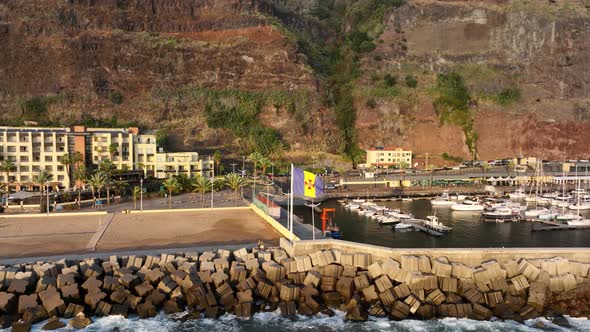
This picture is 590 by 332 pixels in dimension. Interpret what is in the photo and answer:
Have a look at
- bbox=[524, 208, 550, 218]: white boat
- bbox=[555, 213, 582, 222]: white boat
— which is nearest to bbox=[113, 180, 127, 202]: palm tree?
bbox=[524, 208, 550, 218]: white boat

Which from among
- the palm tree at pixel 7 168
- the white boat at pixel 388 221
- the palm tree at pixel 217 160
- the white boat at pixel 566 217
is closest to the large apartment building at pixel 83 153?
the palm tree at pixel 217 160

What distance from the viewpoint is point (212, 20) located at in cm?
14125

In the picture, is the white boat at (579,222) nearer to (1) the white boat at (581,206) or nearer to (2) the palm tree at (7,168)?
(1) the white boat at (581,206)

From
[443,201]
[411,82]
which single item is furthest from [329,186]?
[411,82]

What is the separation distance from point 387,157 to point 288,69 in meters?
36.2

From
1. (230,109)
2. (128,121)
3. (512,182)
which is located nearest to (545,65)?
(512,182)

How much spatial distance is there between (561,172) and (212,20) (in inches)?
3788

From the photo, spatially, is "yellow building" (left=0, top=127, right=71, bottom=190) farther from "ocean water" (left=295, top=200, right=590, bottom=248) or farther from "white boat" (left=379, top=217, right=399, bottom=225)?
"white boat" (left=379, top=217, right=399, bottom=225)

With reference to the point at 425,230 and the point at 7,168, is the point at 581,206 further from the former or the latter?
the point at 7,168

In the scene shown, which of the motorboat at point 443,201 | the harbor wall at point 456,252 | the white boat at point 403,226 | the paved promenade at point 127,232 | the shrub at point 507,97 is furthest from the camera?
the shrub at point 507,97

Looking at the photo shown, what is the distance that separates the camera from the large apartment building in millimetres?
83312

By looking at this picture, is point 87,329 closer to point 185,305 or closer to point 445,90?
point 185,305

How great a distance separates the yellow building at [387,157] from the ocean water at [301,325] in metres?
95.0

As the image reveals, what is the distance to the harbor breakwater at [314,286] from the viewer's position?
27656 mm
